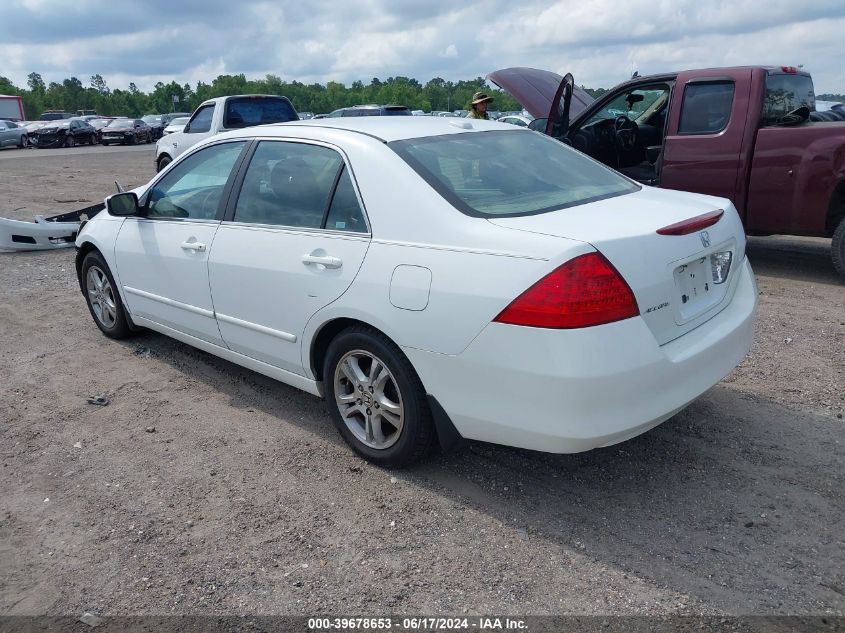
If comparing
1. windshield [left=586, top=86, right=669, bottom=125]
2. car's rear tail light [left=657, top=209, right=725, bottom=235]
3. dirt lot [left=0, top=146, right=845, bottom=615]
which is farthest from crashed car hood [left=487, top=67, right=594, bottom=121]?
car's rear tail light [left=657, top=209, right=725, bottom=235]

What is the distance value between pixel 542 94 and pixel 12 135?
37.1 m

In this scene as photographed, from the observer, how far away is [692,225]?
3.08m

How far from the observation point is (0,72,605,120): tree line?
93125mm

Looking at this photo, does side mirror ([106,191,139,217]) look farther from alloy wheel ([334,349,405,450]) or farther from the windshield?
the windshield

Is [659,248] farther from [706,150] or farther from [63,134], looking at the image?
[63,134]

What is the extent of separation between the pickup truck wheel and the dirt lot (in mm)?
2187

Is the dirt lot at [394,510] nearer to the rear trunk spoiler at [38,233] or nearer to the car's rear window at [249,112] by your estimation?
the rear trunk spoiler at [38,233]

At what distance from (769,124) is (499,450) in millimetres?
4960

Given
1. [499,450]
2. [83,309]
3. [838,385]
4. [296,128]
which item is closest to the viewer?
[499,450]

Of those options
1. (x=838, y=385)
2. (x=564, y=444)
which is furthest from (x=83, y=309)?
A: (x=838, y=385)

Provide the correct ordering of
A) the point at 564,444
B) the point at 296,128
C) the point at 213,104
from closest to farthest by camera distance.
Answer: the point at 564,444 < the point at 296,128 < the point at 213,104

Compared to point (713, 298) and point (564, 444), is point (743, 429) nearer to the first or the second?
point (713, 298)

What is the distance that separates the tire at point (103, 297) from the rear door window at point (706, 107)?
5.55 meters

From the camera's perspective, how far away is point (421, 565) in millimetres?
2799
